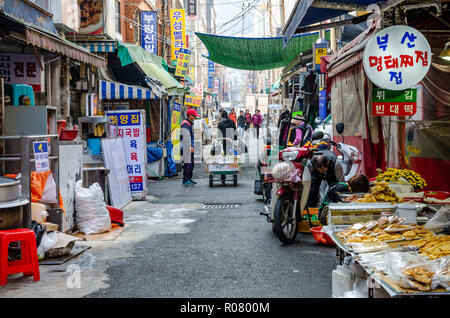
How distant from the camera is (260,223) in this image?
9.29 metres

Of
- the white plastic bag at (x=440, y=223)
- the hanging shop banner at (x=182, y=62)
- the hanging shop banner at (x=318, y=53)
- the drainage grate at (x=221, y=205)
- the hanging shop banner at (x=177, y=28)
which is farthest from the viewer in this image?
the hanging shop banner at (x=177, y=28)

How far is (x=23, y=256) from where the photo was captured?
596 centimetres

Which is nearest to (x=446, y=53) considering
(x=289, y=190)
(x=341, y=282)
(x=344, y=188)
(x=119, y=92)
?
(x=344, y=188)

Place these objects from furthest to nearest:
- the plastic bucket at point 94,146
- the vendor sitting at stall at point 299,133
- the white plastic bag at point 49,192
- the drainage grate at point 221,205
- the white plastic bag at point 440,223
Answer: the vendor sitting at stall at point 299,133, the drainage grate at point 221,205, the plastic bucket at point 94,146, the white plastic bag at point 49,192, the white plastic bag at point 440,223

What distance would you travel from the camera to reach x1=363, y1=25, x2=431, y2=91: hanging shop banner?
7.15 metres

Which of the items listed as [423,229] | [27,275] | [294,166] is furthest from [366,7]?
[27,275]

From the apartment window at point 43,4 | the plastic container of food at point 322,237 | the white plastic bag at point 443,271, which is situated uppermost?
the apartment window at point 43,4

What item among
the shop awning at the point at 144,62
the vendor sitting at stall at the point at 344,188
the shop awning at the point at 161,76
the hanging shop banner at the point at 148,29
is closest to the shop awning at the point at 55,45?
the shop awning at the point at 144,62

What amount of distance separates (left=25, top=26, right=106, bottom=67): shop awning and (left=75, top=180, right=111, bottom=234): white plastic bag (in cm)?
257

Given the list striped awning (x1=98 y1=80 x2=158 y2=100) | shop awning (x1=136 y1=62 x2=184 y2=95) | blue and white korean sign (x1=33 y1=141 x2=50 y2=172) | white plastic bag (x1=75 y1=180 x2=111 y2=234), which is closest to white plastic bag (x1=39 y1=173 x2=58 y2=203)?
blue and white korean sign (x1=33 y1=141 x2=50 y2=172)

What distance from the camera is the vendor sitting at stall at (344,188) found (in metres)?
7.21

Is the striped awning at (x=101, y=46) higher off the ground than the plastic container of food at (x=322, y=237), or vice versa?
the striped awning at (x=101, y=46)

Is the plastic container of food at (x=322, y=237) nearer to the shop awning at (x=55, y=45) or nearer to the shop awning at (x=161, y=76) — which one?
the shop awning at (x=55, y=45)

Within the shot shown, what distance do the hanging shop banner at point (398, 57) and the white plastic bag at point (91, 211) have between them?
5.19 metres
